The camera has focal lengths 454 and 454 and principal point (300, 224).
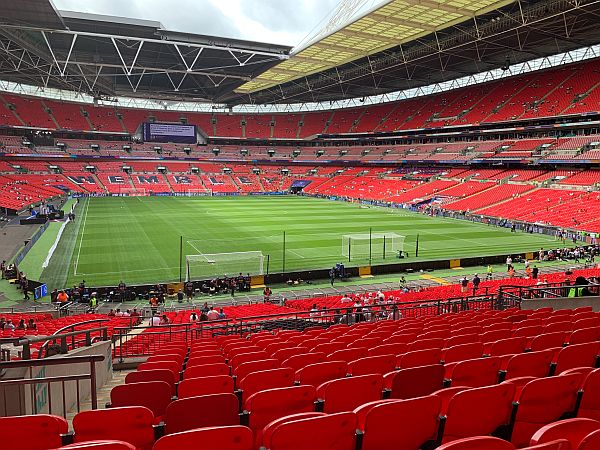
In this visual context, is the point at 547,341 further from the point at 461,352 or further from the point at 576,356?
the point at 461,352

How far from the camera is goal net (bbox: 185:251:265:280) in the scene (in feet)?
93.4

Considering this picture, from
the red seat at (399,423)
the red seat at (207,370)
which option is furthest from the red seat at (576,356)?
the red seat at (207,370)

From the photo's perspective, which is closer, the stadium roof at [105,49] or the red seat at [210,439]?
the red seat at [210,439]

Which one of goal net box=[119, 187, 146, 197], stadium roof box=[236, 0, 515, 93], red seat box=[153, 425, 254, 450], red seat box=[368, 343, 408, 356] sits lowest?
red seat box=[368, 343, 408, 356]

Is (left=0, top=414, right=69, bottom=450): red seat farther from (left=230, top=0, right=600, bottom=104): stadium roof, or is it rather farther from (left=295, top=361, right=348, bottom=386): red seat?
(left=230, top=0, right=600, bottom=104): stadium roof

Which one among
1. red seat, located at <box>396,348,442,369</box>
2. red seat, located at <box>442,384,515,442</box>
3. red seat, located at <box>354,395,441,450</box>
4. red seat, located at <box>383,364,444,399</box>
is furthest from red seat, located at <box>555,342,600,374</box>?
red seat, located at <box>354,395,441,450</box>

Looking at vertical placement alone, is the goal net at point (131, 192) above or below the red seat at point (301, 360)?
above

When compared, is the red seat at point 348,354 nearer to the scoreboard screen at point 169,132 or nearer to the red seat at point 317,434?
the red seat at point 317,434

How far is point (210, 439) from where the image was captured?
9.08 ft

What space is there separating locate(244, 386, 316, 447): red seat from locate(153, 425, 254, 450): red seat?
Answer: 1119mm

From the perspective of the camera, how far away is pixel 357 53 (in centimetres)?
5281

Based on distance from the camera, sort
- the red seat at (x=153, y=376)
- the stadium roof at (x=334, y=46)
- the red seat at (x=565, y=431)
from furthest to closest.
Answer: the stadium roof at (x=334, y=46) < the red seat at (x=153, y=376) < the red seat at (x=565, y=431)

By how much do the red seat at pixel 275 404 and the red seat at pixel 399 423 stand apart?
792 millimetres

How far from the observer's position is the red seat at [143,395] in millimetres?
4594
